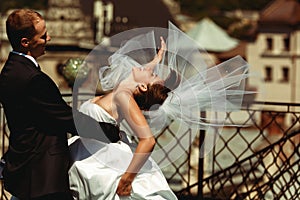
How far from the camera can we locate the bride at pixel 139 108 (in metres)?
3.47

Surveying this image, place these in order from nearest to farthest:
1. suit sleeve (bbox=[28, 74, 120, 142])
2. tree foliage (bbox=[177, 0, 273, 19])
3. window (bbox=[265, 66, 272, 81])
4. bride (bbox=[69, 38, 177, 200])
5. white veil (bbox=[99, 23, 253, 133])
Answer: suit sleeve (bbox=[28, 74, 120, 142]) → bride (bbox=[69, 38, 177, 200]) → white veil (bbox=[99, 23, 253, 133]) → window (bbox=[265, 66, 272, 81]) → tree foliage (bbox=[177, 0, 273, 19])

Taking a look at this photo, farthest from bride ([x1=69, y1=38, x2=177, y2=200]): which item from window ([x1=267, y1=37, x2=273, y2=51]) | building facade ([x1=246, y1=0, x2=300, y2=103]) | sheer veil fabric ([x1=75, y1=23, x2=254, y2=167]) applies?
window ([x1=267, y1=37, x2=273, y2=51])

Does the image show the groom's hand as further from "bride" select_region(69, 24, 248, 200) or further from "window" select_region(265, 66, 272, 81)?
"window" select_region(265, 66, 272, 81)

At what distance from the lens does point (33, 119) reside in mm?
3285

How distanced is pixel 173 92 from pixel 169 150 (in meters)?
0.56

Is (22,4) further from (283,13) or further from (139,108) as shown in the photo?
(139,108)

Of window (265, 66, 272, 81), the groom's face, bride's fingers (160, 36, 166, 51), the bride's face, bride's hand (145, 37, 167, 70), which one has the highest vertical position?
the groom's face

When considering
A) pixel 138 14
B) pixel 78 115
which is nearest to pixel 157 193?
pixel 78 115

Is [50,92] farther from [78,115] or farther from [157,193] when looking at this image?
[157,193]

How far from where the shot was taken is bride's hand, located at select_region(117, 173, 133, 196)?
3.48 meters

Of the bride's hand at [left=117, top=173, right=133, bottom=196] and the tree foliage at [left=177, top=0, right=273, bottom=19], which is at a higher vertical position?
the bride's hand at [left=117, top=173, right=133, bottom=196]

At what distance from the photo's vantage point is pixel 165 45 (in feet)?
12.4

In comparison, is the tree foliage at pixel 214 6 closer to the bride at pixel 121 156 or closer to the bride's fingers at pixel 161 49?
the bride's fingers at pixel 161 49

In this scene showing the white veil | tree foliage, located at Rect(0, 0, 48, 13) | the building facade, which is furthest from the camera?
the building facade
